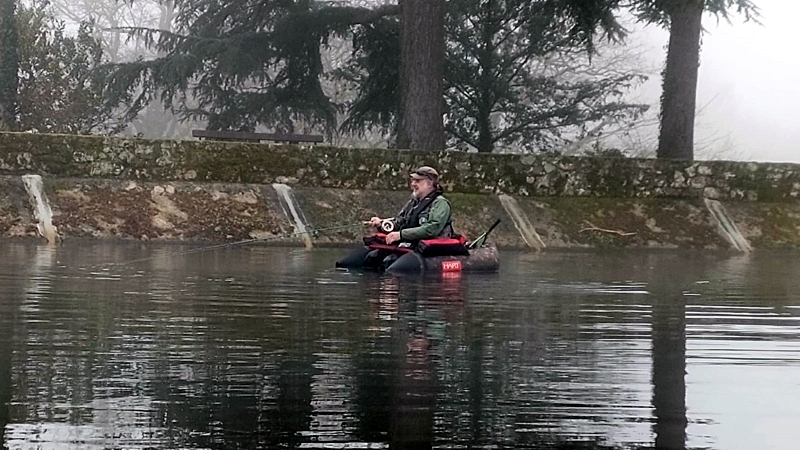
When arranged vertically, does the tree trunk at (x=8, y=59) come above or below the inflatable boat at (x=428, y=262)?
above

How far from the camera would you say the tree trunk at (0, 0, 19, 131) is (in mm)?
26172

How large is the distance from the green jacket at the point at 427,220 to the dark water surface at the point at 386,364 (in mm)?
2068

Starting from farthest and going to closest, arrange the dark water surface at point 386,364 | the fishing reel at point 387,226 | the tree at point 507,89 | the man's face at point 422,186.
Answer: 1. the tree at point 507,89
2. the fishing reel at point 387,226
3. the man's face at point 422,186
4. the dark water surface at point 386,364

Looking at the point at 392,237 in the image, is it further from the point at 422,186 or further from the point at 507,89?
the point at 507,89

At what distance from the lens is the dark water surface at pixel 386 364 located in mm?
4680

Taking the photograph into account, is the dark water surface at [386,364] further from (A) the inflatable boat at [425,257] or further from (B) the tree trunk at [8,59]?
(B) the tree trunk at [8,59]

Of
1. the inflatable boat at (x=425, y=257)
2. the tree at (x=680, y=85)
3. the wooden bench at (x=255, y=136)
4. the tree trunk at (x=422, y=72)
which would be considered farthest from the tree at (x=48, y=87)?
the inflatable boat at (x=425, y=257)

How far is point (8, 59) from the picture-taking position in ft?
86.0

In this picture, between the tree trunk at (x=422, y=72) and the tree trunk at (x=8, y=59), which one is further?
the tree trunk at (x=8, y=59)

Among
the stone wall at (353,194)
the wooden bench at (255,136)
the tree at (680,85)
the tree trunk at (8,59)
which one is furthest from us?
the tree trunk at (8,59)

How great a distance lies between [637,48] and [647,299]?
4274cm

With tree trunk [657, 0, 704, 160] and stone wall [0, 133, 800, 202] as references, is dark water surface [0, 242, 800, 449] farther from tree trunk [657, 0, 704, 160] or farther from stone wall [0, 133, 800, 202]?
tree trunk [657, 0, 704, 160]

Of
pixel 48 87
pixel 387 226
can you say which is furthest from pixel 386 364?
pixel 48 87

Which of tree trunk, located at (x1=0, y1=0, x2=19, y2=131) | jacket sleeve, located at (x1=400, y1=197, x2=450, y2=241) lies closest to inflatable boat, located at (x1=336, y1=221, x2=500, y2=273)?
jacket sleeve, located at (x1=400, y1=197, x2=450, y2=241)
